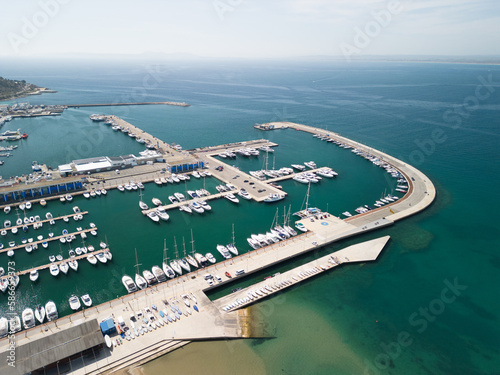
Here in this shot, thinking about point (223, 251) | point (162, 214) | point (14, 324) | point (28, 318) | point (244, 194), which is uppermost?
point (14, 324)

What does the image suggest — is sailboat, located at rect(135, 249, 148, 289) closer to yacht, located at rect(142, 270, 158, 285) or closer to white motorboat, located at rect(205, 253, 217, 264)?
yacht, located at rect(142, 270, 158, 285)

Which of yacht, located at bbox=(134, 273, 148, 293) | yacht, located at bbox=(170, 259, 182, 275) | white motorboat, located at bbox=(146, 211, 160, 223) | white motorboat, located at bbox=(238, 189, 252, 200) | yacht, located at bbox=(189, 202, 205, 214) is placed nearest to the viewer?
yacht, located at bbox=(134, 273, 148, 293)

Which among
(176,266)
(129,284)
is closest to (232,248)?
(176,266)

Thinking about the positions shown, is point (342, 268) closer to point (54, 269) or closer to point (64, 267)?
point (64, 267)

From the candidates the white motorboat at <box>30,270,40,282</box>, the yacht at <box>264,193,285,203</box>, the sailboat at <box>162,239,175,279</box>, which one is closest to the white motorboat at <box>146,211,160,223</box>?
the sailboat at <box>162,239,175,279</box>

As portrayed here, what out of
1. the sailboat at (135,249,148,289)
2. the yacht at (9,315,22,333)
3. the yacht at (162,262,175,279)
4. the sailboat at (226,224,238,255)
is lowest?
the sailboat at (226,224,238,255)

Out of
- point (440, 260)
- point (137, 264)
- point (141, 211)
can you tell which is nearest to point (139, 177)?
point (141, 211)

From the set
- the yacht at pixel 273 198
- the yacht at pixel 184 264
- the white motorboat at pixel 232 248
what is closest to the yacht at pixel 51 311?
the yacht at pixel 184 264
